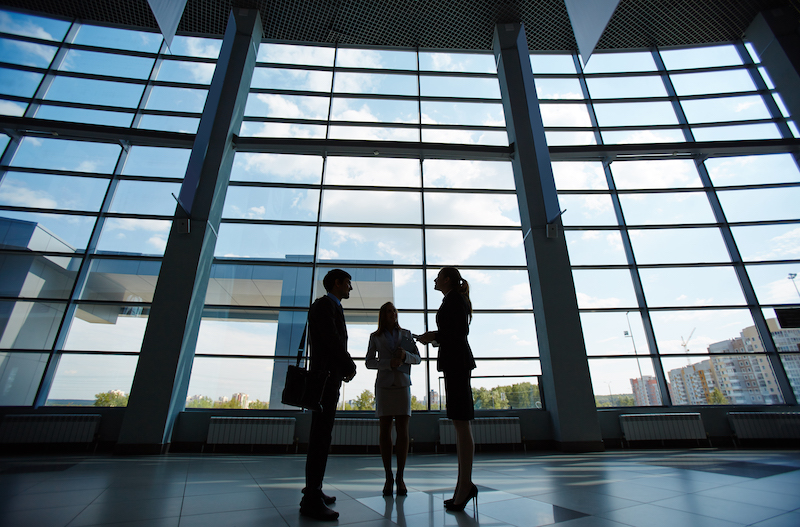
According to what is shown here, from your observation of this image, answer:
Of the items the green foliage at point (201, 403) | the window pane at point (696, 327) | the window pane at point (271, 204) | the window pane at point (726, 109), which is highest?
the window pane at point (726, 109)

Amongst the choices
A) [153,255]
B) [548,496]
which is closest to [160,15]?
[153,255]

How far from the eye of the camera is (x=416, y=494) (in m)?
2.36

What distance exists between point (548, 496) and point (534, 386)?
406 cm

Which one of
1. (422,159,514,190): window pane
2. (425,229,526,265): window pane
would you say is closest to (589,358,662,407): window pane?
(425,229,526,265): window pane

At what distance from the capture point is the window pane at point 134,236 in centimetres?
646

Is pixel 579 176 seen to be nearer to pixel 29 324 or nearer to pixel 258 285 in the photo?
pixel 258 285

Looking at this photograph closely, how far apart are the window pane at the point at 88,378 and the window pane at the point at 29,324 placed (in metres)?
0.50

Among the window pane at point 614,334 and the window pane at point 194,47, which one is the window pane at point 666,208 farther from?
the window pane at point 194,47

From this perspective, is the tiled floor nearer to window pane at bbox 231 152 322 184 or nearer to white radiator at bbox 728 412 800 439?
white radiator at bbox 728 412 800 439

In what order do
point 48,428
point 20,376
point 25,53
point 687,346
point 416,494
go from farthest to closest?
point 25,53, point 687,346, point 20,376, point 48,428, point 416,494

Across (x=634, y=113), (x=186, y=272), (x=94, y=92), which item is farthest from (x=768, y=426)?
(x=94, y=92)

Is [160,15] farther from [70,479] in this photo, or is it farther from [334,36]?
[70,479]

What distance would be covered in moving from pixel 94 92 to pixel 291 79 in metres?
4.13

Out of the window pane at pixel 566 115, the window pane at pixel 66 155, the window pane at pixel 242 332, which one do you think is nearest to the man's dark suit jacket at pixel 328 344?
the window pane at pixel 242 332
